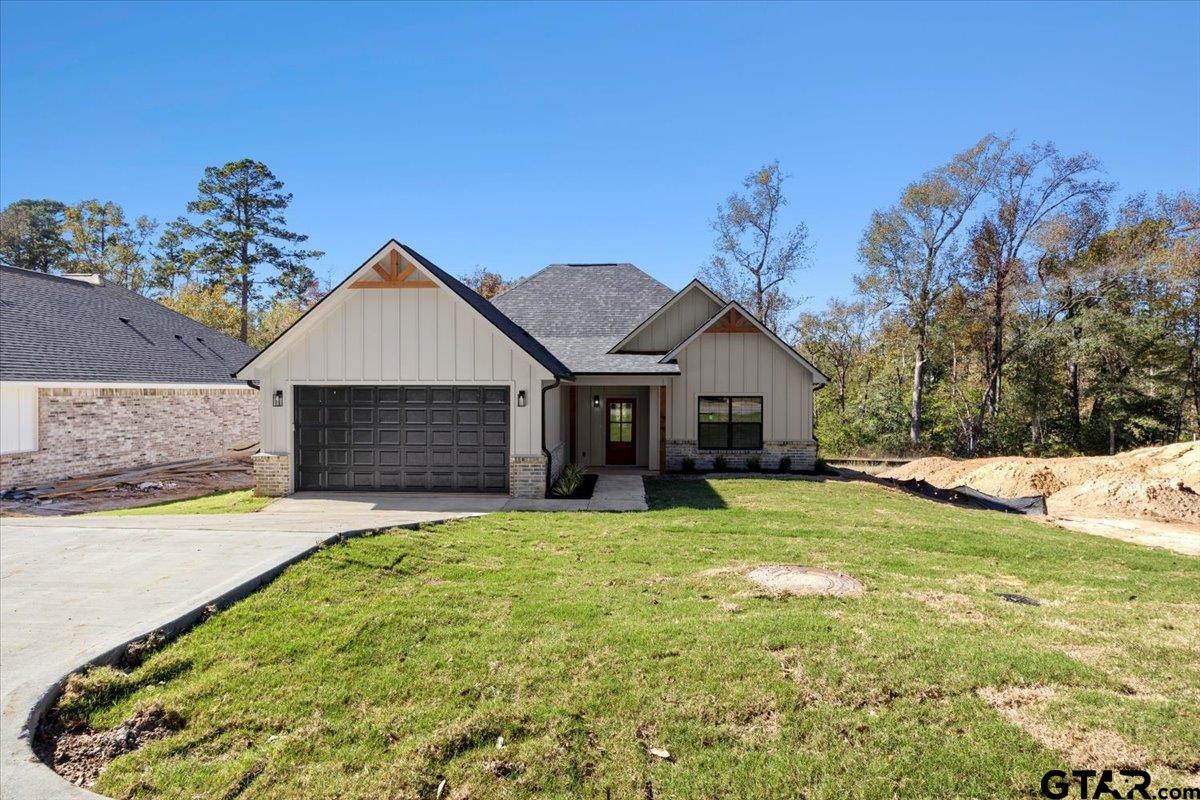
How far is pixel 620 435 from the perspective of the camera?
57.2ft

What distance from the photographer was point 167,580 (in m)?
6.14

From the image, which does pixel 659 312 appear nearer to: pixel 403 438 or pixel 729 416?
pixel 729 416

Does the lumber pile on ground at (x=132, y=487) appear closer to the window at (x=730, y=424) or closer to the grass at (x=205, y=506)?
the grass at (x=205, y=506)

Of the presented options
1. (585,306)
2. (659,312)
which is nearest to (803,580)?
(659,312)

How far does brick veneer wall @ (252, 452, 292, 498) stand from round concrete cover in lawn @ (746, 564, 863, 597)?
400 inches

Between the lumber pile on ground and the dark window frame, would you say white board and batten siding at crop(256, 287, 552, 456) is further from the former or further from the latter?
the dark window frame

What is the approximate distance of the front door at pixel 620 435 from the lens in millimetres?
17359

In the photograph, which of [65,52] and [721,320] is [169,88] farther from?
[721,320]

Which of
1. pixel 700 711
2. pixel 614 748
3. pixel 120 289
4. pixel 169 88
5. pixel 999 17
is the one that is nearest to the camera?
pixel 614 748

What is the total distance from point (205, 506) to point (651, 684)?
1096 cm

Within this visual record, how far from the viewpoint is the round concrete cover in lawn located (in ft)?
19.6

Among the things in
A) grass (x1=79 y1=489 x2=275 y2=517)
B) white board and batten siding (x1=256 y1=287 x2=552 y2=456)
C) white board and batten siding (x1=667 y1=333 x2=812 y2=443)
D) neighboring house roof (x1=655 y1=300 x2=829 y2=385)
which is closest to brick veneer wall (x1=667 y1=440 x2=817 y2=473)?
white board and batten siding (x1=667 y1=333 x2=812 y2=443)

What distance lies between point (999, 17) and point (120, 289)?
97.6 ft

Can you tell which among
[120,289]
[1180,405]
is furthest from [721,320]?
[120,289]
